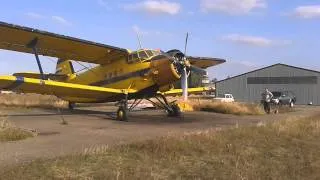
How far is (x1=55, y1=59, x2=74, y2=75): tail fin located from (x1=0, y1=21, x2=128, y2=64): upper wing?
13.8 ft

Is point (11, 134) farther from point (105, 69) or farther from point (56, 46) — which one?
point (105, 69)

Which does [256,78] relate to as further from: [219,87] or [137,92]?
[137,92]

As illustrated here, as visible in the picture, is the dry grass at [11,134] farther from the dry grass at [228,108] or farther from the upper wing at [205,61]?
the dry grass at [228,108]

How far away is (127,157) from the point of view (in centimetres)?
927

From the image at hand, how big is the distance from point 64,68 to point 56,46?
660 centimetres

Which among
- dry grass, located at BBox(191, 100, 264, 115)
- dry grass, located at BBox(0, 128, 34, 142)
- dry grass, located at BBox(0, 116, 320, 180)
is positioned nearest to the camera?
dry grass, located at BBox(0, 116, 320, 180)

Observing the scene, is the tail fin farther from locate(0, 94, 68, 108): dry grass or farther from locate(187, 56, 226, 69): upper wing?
locate(187, 56, 226, 69): upper wing

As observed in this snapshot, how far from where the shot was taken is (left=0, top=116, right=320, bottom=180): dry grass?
7875 millimetres

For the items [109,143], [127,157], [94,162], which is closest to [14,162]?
[94,162]

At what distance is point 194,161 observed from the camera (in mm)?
9688

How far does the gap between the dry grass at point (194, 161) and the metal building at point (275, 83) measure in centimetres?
5173

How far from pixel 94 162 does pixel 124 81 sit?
1304 centimetres

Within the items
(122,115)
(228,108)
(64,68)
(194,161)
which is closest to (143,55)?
(122,115)

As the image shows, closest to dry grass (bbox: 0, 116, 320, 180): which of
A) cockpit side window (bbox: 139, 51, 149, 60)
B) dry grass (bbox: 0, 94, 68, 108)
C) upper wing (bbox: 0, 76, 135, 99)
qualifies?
cockpit side window (bbox: 139, 51, 149, 60)
